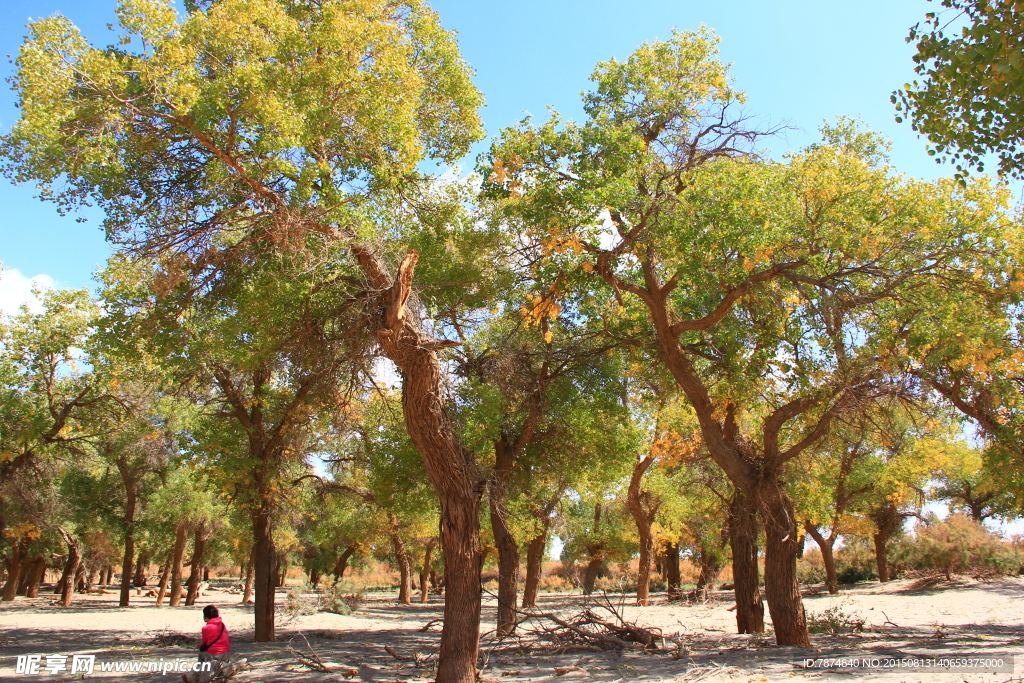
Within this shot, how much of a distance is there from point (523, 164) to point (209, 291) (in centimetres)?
529

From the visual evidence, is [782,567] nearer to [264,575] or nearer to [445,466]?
[445,466]

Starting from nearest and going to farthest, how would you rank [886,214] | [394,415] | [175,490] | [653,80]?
[886,214] < [653,80] < [394,415] < [175,490]

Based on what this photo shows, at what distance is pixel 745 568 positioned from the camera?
1288cm

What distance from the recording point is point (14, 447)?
668 inches

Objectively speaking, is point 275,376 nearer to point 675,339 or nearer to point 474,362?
point 474,362

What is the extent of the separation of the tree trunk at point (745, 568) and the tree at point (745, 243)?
0.46 m

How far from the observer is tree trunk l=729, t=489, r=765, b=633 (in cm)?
1241

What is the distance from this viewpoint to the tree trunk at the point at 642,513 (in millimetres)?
22656

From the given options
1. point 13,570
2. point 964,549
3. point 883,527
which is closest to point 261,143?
point 13,570

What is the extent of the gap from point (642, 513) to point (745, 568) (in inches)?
434

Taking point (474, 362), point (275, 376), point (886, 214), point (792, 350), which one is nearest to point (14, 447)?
point (275, 376)

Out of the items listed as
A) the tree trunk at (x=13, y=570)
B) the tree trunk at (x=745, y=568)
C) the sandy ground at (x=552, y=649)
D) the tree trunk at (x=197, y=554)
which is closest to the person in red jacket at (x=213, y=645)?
the sandy ground at (x=552, y=649)

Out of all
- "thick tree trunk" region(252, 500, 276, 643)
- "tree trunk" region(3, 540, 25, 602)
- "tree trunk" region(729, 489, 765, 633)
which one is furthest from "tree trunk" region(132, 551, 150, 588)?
"tree trunk" region(729, 489, 765, 633)

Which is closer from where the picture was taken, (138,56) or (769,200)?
(138,56)
